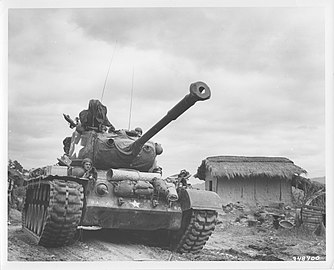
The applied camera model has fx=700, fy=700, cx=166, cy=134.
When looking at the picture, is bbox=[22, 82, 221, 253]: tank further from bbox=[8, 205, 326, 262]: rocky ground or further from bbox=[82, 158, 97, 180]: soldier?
bbox=[8, 205, 326, 262]: rocky ground

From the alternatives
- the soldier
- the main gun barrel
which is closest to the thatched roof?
the main gun barrel

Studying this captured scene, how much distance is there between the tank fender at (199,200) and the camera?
28.3ft

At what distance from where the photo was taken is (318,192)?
334 inches

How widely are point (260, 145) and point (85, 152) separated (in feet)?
7.31

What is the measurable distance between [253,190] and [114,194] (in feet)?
6.91

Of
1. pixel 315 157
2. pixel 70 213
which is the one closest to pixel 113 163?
pixel 70 213

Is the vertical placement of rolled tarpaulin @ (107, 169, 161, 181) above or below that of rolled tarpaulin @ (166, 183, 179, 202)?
above

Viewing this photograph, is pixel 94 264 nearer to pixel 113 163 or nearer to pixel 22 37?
pixel 113 163

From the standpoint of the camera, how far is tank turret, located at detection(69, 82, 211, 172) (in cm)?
888

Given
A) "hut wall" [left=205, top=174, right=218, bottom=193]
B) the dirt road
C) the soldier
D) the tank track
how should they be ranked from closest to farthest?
the tank track → the dirt road → the soldier → "hut wall" [left=205, top=174, right=218, bottom=193]

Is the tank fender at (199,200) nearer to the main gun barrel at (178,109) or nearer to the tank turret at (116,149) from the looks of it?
the tank turret at (116,149)

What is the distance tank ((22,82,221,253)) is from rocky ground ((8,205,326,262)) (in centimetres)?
16

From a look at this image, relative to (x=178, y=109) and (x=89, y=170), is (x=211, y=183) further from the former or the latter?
(x=178, y=109)

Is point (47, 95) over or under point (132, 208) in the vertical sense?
over
